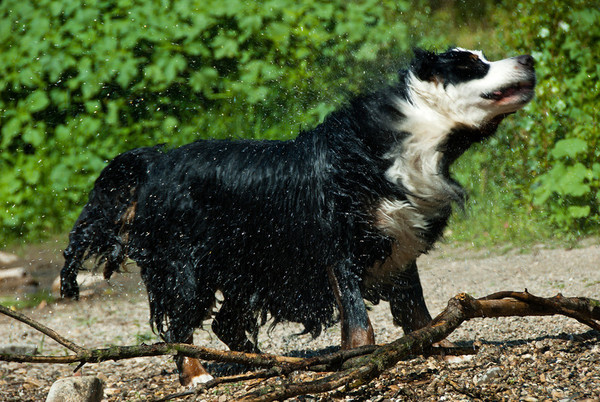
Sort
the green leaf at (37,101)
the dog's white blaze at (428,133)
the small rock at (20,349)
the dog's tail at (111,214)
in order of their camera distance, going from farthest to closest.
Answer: the green leaf at (37,101), the small rock at (20,349), the dog's tail at (111,214), the dog's white blaze at (428,133)

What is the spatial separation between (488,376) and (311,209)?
1.04 m

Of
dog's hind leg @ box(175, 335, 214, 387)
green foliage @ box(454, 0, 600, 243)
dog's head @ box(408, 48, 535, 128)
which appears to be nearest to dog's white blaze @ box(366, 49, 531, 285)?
dog's head @ box(408, 48, 535, 128)

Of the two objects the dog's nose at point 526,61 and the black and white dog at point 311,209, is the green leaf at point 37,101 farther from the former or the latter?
the dog's nose at point 526,61

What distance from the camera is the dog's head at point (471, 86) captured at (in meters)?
3.05

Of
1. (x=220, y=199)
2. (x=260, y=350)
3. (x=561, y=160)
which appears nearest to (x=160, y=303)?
(x=220, y=199)

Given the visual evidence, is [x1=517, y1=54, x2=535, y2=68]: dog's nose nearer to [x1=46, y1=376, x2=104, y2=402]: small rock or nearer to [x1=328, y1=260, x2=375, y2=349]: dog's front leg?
[x1=328, y1=260, x2=375, y2=349]: dog's front leg

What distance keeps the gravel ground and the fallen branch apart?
18 centimetres

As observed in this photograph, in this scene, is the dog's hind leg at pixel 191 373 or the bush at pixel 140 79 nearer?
the dog's hind leg at pixel 191 373

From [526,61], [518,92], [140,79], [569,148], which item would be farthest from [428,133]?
[140,79]

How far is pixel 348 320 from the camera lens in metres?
3.01

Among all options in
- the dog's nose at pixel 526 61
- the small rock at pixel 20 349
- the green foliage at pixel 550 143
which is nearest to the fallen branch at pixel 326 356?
the dog's nose at pixel 526 61

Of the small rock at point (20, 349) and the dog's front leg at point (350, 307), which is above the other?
the small rock at point (20, 349)

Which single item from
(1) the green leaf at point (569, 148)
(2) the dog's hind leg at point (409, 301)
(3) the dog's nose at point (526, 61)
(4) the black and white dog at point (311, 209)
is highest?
(1) the green leaf at point (569, 148)

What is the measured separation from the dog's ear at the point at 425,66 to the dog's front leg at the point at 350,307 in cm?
91
